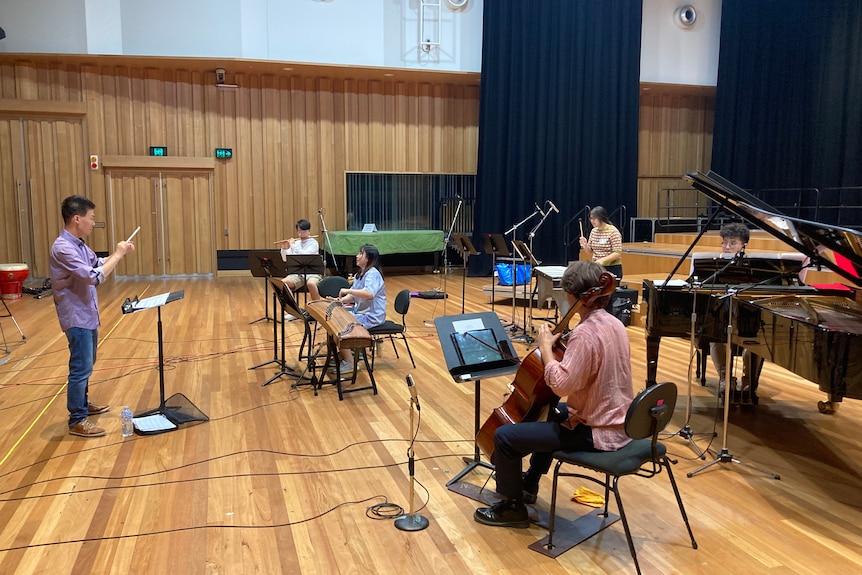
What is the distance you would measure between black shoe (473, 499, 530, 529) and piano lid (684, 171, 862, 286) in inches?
80.6

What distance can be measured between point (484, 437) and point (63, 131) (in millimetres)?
12199

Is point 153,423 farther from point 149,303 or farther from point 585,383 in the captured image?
point 585,383

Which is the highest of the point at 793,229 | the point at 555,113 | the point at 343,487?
the point at 555,113

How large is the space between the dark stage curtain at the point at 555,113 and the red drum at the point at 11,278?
27.8 feet

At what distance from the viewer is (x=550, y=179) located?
579 inches

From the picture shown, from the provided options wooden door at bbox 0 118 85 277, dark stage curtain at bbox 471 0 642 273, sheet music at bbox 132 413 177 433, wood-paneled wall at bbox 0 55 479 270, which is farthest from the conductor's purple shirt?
dark stage curtain at bbox 471 0 642 273

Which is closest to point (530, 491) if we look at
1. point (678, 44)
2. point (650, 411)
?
point (650, 411)

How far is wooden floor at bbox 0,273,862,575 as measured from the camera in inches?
121

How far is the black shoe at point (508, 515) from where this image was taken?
337 centimetres

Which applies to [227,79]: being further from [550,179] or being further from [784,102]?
[784,102]

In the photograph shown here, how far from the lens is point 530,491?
361 cm

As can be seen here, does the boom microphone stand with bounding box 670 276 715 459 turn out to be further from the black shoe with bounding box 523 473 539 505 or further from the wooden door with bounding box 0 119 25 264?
the wooden door with bounding box 0 119 25 264

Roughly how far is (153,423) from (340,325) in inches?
59.6

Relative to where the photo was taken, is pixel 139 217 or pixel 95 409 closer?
pixel 95 409
